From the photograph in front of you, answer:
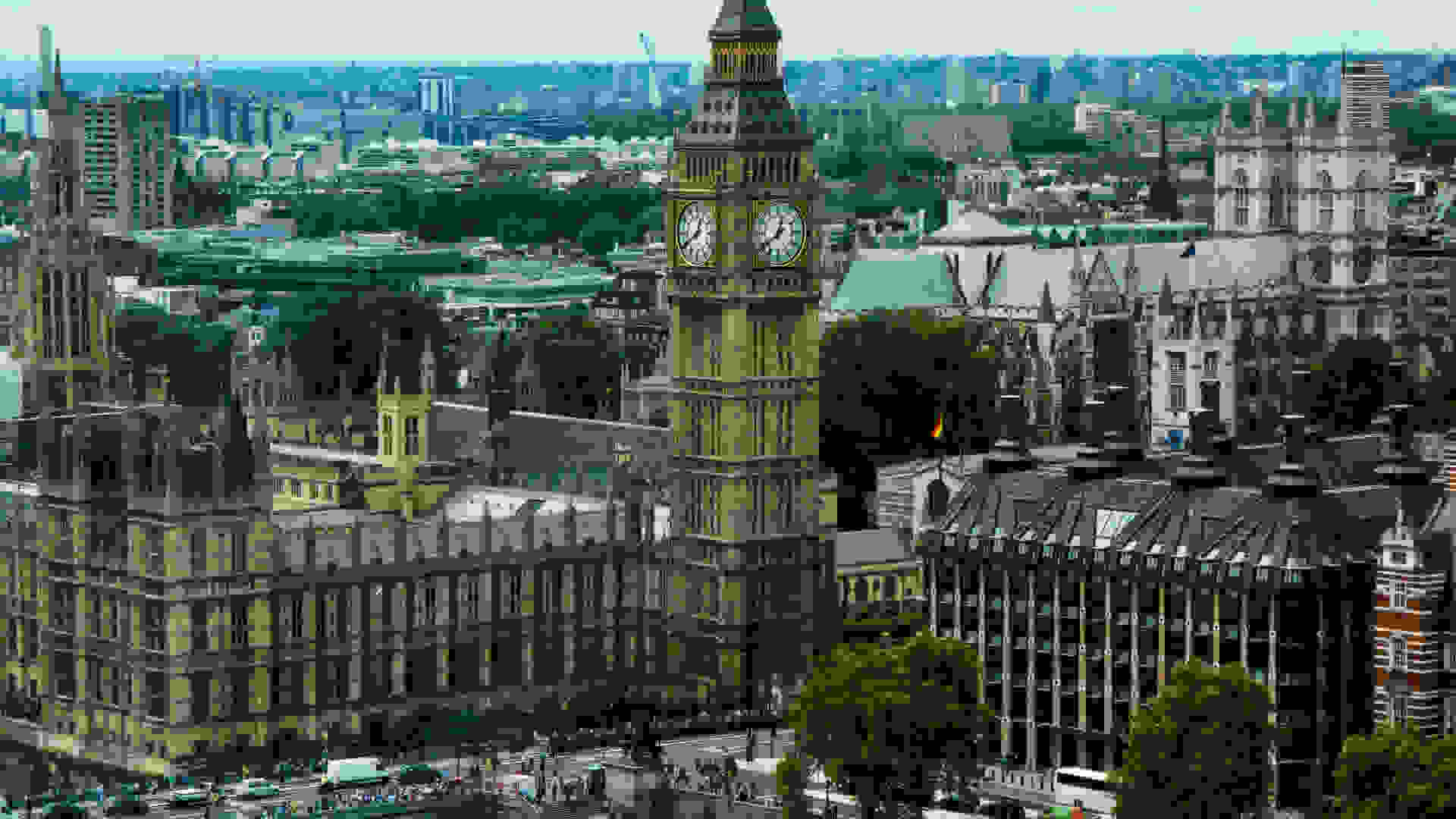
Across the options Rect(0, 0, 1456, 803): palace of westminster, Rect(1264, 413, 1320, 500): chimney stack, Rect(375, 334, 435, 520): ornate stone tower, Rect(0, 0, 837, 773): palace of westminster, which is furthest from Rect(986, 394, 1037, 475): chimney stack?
Rect(375, 334, 435, 520): ornate stone tower

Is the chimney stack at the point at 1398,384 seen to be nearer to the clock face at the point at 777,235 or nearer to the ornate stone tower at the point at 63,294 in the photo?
the clock face at the point at 777,235

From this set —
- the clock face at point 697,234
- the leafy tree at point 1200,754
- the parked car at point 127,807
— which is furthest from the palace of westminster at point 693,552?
the parked car at point 127,807

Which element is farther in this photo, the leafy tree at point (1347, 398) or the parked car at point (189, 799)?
the leafy tree at point (1347, 398)

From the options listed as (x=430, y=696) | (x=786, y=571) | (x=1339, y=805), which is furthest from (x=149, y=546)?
(x=1339, y=805)

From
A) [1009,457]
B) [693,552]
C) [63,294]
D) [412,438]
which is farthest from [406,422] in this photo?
[1009,457]

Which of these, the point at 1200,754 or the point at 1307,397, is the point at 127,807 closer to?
the point at 1200,754
